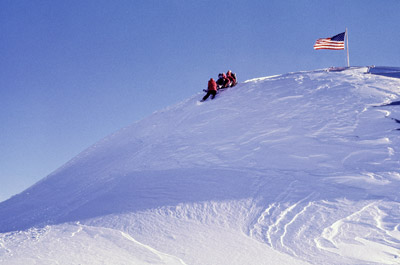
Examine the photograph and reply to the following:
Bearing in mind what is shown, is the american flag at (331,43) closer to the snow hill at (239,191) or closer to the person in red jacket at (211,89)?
the snow hill at (239,191)

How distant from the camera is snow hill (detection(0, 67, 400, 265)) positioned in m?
5.54

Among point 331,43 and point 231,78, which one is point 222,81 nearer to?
point 231,78

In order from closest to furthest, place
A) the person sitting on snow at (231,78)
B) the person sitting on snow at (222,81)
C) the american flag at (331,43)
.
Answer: the american flag at (331,43) → the person sitting on snow at (222,81) → the person sitting on snow at (231,78)

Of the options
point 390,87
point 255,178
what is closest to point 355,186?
point 255,178

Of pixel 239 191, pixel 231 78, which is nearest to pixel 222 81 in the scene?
pixel 231 78

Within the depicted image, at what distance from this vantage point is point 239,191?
7.63m

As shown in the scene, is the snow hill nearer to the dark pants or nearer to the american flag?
the dark pants

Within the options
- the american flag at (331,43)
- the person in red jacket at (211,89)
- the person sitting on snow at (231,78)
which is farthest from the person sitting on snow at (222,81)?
the american flag at (331,43)

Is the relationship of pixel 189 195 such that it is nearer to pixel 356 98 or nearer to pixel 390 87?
pixel 356 98

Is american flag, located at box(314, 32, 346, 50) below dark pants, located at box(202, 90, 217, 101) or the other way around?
the other way around

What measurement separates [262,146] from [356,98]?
4.05 meters

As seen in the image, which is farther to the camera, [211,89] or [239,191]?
[211,89]

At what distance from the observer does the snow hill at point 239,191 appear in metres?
5.54

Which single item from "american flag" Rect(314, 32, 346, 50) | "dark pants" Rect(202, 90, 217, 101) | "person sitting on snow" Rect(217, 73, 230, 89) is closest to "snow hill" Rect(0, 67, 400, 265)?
"dark pants" Rect(202, 90, 217, 101)
